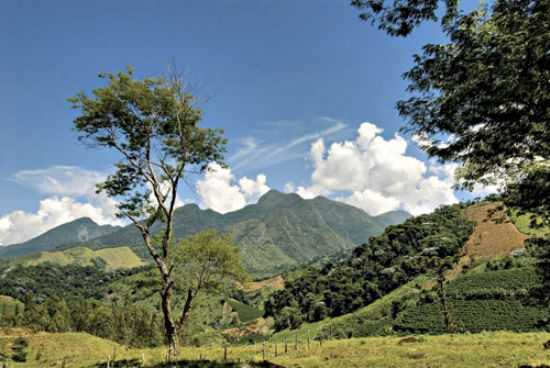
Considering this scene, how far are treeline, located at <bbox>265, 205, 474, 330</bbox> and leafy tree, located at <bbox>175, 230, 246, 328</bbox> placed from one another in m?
121

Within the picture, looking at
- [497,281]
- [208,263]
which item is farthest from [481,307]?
[208,263]

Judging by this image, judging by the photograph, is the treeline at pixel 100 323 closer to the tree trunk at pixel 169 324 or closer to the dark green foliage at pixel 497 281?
the dark green foliage at pixel 497 281

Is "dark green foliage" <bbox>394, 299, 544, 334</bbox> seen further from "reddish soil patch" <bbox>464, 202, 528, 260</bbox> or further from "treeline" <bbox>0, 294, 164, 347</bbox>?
"treeline" <bbox>0, 294, 164, 347</bbox>

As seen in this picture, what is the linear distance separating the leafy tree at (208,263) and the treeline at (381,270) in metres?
121

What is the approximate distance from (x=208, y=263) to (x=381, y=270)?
15573 cm

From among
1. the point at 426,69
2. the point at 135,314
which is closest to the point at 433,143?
the point at 426,69

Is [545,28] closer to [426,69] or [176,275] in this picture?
[426,69]

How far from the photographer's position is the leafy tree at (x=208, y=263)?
101 ft

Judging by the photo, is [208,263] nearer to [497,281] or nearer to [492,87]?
[492,87]

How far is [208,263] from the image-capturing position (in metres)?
32.4

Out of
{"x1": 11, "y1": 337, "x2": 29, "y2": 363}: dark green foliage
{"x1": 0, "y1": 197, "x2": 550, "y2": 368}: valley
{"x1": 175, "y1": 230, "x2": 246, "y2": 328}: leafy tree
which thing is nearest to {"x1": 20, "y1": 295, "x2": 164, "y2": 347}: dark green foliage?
{"x1": 0, "y1": 197, "x2": 550, "y2": 368}: valley

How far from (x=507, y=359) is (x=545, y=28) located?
21.4 m

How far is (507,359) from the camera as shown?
21391mm

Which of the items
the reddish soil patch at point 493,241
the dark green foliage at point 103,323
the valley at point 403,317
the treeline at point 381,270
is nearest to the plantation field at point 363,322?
the valley at point 403,317
